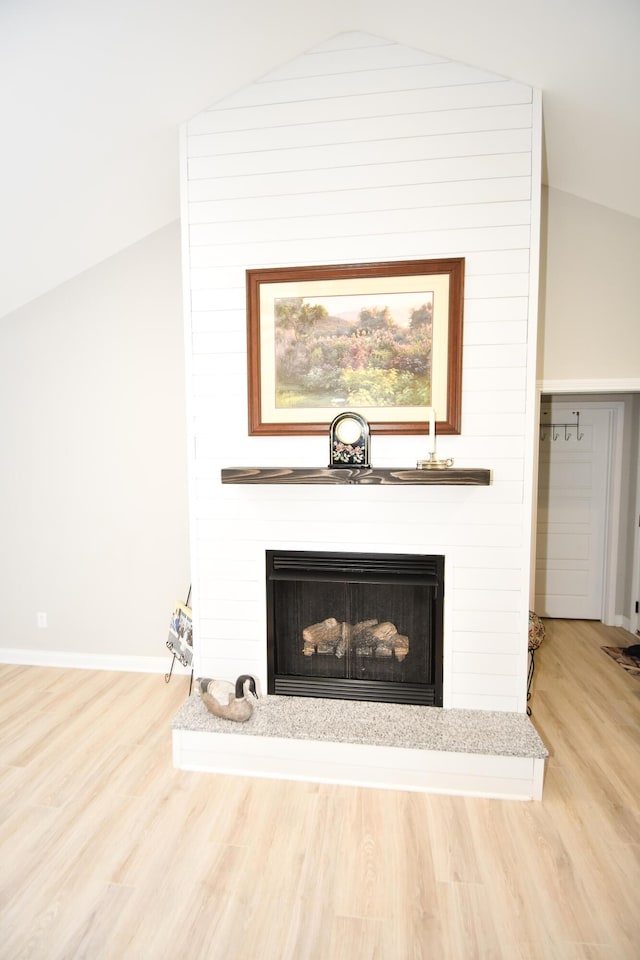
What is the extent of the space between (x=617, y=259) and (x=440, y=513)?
191 cm

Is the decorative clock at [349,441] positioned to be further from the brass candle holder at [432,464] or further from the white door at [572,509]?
the white door at [572,509]

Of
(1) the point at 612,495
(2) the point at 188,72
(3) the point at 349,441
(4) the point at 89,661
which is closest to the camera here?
(2) the point at 188,72

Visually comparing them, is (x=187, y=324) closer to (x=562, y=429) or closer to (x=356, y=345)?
(x=356, y=345)

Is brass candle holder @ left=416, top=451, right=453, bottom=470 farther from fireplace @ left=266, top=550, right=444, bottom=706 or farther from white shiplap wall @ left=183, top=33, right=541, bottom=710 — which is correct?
fireplace @ left=266, top=550, right=444, bottom=706

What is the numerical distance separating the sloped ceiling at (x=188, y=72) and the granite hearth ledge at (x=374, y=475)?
1.66 metres

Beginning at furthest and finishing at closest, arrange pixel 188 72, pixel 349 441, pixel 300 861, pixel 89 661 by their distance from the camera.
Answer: pixel 89 661
pixel 349 441
pixel 188 72
pixel 300 861

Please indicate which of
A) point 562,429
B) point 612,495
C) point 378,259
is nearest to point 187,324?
point 378,259

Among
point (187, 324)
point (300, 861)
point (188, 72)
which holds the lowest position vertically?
point (300, 861)

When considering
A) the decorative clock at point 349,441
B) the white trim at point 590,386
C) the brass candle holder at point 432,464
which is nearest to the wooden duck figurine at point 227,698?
the decorative clock at point 349,441

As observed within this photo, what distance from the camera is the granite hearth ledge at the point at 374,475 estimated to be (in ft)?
7.35

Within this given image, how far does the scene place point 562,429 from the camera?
430 cm

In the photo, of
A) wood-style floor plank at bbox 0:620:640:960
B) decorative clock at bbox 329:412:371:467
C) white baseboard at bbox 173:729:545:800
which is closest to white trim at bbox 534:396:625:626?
wood-style floor plank at bbox 0:620:640:960

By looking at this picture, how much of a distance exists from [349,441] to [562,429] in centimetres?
270

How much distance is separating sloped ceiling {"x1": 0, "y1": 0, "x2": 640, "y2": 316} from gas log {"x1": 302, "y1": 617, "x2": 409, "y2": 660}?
2.53m
